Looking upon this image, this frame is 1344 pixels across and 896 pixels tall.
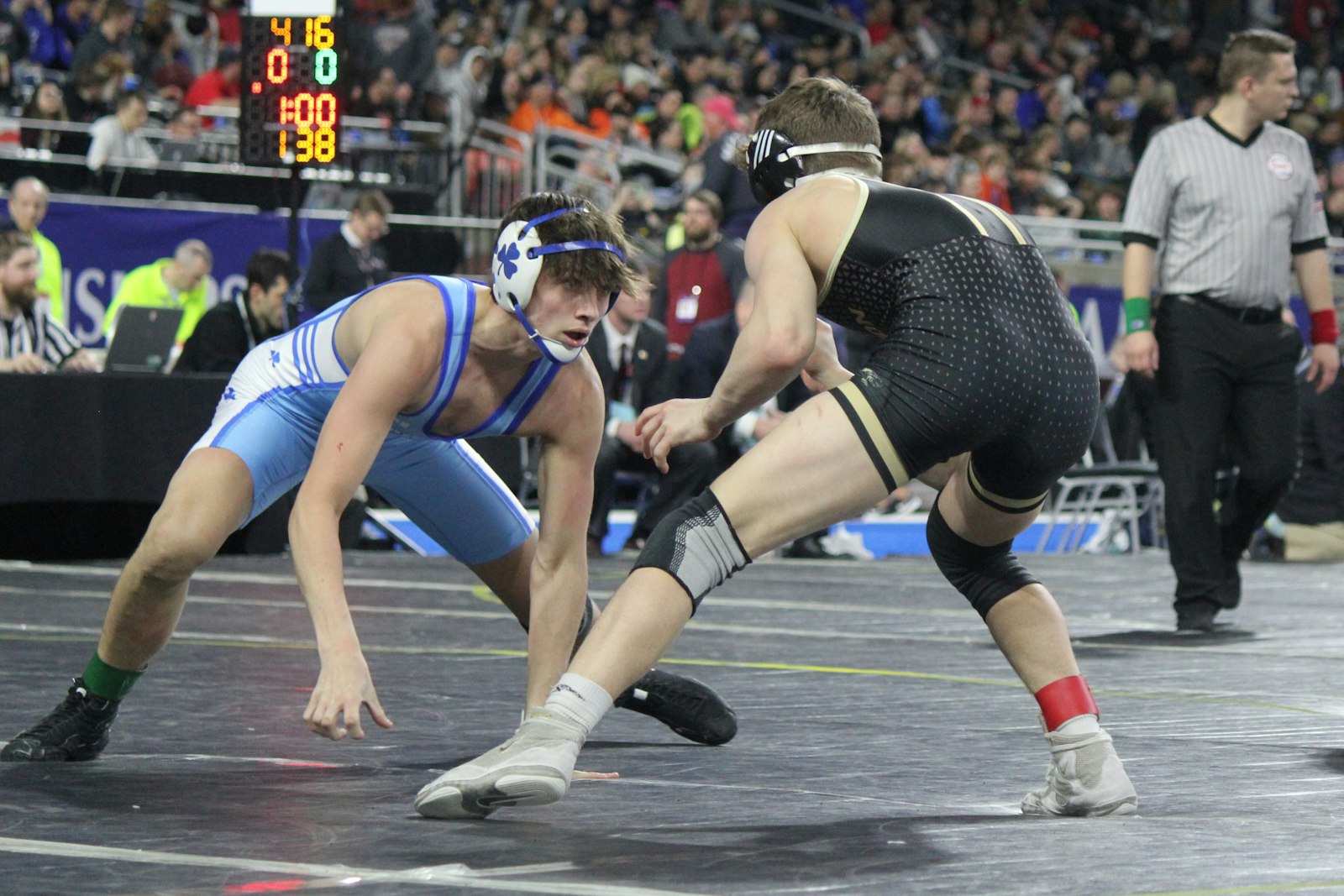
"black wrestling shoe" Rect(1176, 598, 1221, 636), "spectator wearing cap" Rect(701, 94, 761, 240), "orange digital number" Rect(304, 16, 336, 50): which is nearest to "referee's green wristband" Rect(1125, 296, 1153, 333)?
"black wrestling shoe" Rect(1176, 598, 1221, 636)

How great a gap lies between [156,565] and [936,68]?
783 inches

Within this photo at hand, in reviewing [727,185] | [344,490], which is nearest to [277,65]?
[727,185]

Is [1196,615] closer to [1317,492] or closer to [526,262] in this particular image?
[526,262]

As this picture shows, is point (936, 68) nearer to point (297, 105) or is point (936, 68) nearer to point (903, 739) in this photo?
point (297, 105)

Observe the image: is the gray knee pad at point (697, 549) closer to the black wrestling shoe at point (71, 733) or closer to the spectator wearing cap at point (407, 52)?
the black wrestling shoe at point (71, 733)

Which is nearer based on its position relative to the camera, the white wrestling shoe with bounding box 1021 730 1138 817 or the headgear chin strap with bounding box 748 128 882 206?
the white wrestling shoe with bounding box 1021 730 1138 817

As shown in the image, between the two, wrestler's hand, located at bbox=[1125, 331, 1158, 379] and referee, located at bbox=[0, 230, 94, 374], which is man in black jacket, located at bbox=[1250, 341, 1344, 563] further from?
referee, located at bbox=[0, 230, 94, 374]

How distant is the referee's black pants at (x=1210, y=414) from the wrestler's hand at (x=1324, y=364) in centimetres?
24

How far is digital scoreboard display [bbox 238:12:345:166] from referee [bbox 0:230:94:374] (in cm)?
162

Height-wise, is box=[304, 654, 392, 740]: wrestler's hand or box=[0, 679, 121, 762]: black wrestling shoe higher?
box=[304, 654, 392, 740]: wrestler's hand

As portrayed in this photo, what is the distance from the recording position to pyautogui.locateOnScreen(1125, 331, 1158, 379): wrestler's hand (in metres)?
7.09

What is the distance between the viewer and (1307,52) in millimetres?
26281

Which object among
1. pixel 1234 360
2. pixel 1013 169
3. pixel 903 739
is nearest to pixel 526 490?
pixel 1234 360

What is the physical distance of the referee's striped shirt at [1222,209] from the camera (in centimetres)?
715
